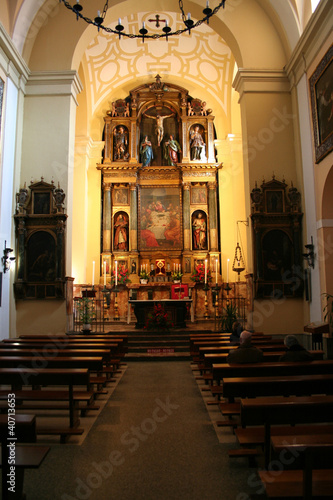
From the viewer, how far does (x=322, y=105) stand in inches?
362

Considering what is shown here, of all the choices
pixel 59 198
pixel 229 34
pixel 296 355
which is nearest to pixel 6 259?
pixel 59 198

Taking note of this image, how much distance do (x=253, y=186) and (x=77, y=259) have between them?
749 cm

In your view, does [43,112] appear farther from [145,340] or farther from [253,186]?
[145,340]

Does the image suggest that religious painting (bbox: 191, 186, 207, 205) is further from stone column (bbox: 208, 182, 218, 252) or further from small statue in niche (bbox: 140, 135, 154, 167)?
small statue in niche (bbox: 140, 135, 154, 167)

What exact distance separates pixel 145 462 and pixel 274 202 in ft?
28.2

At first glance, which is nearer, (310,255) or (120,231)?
(310,255)

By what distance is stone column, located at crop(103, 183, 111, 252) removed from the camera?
54.4 feet

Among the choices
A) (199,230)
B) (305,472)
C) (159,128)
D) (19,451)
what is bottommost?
(19,451)

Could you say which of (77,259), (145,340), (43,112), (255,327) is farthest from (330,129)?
(77,259)

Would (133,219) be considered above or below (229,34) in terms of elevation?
below

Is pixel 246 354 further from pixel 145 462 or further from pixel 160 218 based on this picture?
pixel 160 218

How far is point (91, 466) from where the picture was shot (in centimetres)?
356

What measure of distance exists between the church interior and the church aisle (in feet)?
0.16

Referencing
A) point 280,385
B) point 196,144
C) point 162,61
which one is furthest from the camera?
point 196,144
